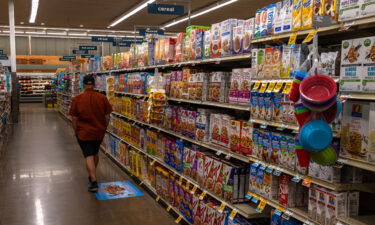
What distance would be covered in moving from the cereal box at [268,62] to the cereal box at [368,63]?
888mm

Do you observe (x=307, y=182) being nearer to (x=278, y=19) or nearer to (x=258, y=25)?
(x=278, y=19)

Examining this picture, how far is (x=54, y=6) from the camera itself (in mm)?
15047

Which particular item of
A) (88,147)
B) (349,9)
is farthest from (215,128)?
(88,147)

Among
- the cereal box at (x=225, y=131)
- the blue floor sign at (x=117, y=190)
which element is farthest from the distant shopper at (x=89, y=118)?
the cereal box at (x=225, y=131)

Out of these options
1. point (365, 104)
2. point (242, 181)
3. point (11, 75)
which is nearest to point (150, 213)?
point (242, 181)

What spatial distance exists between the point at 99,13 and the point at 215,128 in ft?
47.2

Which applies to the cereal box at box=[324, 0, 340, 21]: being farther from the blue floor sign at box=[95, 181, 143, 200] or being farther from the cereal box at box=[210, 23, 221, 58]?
the blue floor sign at box=[95, 181, 143, 200]

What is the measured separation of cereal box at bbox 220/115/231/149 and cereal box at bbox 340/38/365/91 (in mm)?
1517

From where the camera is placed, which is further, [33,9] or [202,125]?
[33,9]

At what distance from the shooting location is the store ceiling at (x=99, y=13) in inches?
566

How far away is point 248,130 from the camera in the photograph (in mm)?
3279

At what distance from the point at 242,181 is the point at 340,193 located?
125cm

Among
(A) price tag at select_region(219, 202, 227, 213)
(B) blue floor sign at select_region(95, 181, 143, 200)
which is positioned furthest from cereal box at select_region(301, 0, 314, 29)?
(B) blue floor sign at select_region(95, 181, 143, 200)

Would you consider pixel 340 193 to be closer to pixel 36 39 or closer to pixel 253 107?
pixel 253 107
